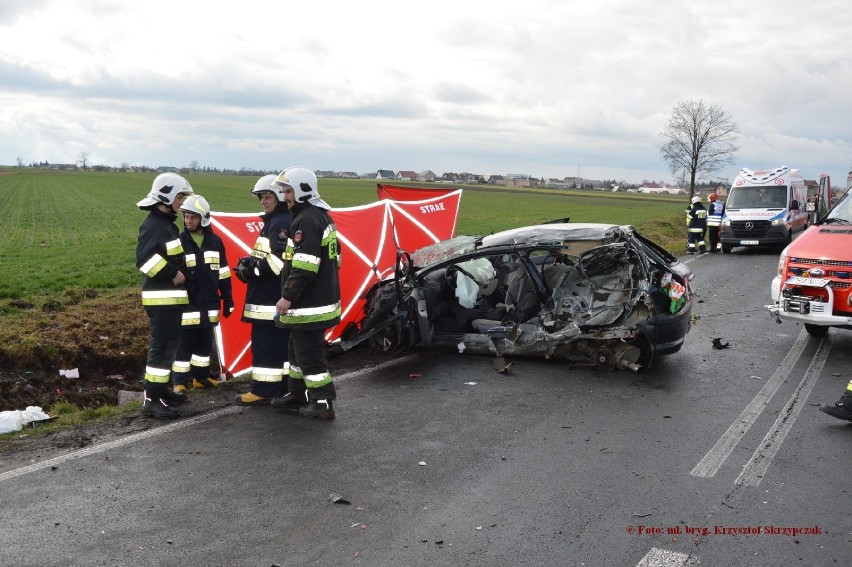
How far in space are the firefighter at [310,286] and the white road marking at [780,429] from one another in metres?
3.28

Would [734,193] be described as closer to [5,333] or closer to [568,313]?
[568,313]

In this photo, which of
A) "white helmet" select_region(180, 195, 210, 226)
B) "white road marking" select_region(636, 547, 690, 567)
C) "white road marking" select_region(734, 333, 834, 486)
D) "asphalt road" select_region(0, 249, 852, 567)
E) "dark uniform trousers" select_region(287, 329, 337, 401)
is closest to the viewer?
"white road marking" select_region(636, 547, 690, 567)

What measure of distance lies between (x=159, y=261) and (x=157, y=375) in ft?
3.21

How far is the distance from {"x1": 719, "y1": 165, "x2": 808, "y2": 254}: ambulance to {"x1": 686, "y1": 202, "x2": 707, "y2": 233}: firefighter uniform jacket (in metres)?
0.77

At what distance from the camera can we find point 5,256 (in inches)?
715

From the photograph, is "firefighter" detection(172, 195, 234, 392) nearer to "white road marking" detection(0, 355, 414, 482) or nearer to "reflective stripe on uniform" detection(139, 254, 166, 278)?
"reflective stripe on uniform" detection(139, 254, 166, 278)

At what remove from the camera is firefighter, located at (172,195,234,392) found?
279 inches

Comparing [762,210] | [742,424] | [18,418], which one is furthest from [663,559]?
[762,210]

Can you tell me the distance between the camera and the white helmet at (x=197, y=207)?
695 cm

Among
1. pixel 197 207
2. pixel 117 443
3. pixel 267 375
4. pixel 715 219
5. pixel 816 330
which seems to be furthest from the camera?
pixel 715 219

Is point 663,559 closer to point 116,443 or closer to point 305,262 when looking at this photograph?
point 305,262

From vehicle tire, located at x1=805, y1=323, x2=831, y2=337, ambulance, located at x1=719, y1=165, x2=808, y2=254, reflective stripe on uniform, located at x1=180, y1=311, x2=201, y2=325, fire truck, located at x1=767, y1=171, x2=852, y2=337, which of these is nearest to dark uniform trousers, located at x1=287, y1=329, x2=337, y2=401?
reflective stripe on uniform, located at x1=180, y1=311, x2=201, y2=325

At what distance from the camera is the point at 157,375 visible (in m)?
6.16

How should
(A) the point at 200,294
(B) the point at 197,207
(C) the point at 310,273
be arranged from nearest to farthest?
(C) the point at 310,273 → (B) the point at 197,207 → (A) the point at 200,294
